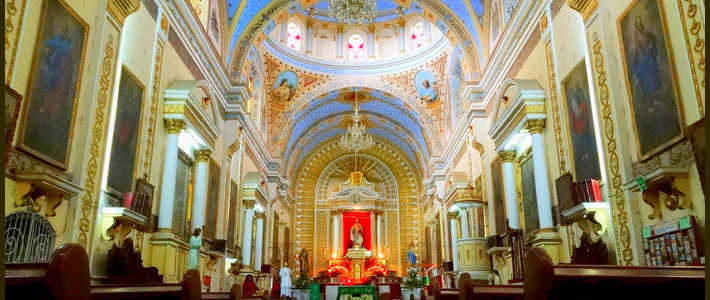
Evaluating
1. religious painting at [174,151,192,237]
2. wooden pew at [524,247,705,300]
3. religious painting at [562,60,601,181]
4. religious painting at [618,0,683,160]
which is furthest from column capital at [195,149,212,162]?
wooden pew at [524,247,705,300]

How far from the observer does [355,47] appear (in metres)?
20.2

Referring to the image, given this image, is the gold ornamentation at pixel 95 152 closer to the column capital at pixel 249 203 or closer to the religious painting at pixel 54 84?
the religious painting at pixel 54 84

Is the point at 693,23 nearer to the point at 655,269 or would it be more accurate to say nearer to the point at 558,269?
the point at 655,269

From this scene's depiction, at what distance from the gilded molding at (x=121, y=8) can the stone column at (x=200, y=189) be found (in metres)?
3.81

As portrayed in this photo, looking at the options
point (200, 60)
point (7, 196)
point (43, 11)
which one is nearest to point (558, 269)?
point (7, 196)

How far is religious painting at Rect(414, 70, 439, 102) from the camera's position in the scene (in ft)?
61.8

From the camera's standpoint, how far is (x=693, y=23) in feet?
15.7

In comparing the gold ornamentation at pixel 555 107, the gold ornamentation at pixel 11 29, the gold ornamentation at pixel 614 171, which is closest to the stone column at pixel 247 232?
the gold ornamentation at pixel 555 107

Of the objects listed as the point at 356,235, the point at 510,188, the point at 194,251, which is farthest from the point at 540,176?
the point at 356,235

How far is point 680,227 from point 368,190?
2121 cm

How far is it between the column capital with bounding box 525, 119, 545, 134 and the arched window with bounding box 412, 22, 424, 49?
415 inches

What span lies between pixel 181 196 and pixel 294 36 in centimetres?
1072

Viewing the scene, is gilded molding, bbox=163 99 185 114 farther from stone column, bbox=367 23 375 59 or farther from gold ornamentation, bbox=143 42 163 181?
stone column, bbox=367 23 375 59

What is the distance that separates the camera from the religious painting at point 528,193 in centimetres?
934
